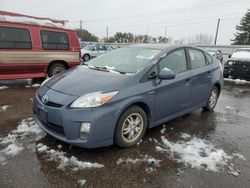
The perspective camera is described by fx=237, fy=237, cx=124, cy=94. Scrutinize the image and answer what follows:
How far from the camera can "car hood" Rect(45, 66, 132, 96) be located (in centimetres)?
329

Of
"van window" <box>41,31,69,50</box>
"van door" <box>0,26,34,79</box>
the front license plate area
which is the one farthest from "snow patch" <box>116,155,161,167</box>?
"van window" <box>41,31,69,50</box>

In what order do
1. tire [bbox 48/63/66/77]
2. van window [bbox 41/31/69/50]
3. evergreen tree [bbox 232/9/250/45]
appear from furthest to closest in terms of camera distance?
evergreen tree [bbox 232/9/250/45] < tire [bbox 48/63/66/77] < van window [bbox 41/31/69/50]

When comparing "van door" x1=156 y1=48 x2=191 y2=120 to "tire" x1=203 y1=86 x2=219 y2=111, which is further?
"tire" x1=203 y1=86 x2=219 y2=111

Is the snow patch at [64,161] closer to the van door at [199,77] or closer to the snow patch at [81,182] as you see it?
the snow patch at [81,182]

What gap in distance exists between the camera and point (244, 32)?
4788cm

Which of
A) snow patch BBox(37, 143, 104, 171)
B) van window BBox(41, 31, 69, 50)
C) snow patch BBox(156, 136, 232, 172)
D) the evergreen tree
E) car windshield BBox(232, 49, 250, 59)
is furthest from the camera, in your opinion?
the evergreen tree

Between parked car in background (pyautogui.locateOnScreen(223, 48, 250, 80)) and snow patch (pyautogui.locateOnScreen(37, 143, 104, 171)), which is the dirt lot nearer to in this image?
snow patch (pyautogui.locateOnScreen(37, 143, 104, 171))

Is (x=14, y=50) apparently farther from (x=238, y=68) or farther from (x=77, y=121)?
(x=238, y=68)

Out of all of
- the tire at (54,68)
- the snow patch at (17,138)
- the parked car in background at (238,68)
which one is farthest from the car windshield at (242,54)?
the snow patch at (17,138)

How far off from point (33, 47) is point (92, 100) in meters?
5.32

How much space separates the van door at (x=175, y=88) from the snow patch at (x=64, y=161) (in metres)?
1.46

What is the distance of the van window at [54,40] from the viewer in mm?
7887

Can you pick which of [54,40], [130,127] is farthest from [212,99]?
[54,40]

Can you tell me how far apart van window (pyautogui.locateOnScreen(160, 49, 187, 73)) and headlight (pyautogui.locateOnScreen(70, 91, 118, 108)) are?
4.18ft
